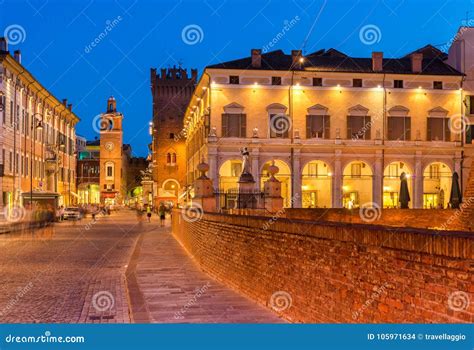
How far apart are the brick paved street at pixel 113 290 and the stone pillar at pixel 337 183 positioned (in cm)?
2885

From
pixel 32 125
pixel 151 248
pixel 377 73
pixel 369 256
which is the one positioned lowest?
pixel 151 248

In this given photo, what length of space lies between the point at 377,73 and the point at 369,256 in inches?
1837

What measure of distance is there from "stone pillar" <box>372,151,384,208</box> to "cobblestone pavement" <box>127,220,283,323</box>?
33730 millimetres

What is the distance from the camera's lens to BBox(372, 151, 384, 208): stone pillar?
52.6m

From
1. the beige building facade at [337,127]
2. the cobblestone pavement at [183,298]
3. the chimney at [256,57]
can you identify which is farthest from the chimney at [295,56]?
the cobblestone pavement at [183,298]

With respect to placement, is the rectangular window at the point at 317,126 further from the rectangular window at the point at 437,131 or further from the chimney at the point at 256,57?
the rectangular window at the point at 437,131

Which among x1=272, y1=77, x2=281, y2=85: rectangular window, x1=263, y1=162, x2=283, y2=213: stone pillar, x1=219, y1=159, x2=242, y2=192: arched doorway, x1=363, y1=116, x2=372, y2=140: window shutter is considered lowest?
x1=263, y1=162, x2=283, y2=213: stone pillar

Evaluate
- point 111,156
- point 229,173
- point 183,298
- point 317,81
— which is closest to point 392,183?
point 317,81

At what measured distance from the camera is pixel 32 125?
55.9 meters

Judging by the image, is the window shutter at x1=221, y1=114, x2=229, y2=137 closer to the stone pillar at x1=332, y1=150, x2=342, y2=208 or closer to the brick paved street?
the stone pillar at x1=332, y1=150, x2=342, y2=208

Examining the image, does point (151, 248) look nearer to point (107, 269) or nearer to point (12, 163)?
point (107, 269)

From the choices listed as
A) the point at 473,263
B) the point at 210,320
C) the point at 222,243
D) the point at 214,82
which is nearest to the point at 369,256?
the point at 473,263

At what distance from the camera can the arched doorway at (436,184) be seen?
54.0m

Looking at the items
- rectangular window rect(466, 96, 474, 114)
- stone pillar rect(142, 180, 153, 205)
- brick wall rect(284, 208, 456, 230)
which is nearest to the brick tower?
stone pillar rect(142, 180, 153, 205)
